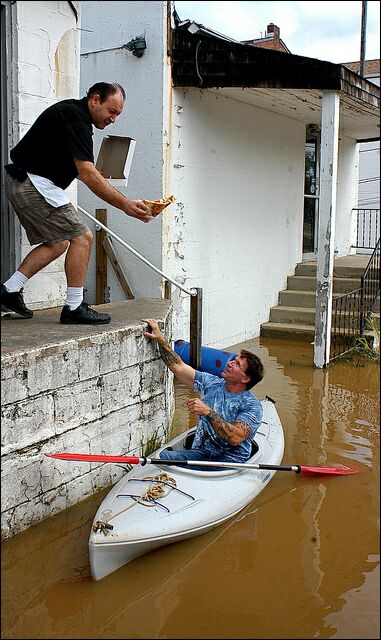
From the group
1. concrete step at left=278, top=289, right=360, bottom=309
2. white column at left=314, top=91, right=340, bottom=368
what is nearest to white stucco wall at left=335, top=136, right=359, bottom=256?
concrete step at left=278, top=289, right=360, bottom=309

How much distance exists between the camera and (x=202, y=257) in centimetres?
888

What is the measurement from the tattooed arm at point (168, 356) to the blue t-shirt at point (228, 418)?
0.35 metres

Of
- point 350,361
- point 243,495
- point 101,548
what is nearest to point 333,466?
point 243,495

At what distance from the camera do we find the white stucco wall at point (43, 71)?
5773 mm

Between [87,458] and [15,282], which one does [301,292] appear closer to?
[15,282]

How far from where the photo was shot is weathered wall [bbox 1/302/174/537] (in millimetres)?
4008

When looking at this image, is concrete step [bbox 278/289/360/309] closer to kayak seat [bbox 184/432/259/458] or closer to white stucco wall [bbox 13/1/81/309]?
white stucco wall [bbox 13/1/81/309]

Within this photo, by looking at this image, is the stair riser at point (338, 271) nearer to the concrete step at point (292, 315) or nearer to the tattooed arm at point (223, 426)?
the concrete step at point (292, 315)

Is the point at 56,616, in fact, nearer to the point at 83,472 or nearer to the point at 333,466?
the point at 83,472

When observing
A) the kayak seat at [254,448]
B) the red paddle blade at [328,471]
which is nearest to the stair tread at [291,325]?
the red paddle blade at [328,471]

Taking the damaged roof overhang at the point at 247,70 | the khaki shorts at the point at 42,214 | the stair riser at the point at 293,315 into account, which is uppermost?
the damaged roof overhang at the point at 247,70

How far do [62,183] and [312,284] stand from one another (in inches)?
270

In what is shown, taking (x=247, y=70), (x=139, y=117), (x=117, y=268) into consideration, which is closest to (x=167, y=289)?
(x=117, y=268)

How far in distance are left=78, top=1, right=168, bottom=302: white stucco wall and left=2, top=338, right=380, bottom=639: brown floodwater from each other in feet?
12.5
